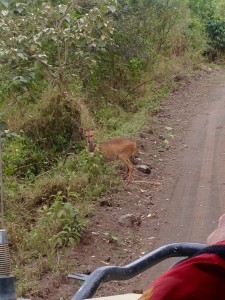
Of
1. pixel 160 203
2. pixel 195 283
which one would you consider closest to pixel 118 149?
pixel 160 203

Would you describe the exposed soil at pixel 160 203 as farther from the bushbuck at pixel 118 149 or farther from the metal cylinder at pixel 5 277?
the metal cylinder at pixel 5 277

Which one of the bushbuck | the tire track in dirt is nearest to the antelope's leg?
the bushbuck

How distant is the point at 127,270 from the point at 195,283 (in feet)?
3.57

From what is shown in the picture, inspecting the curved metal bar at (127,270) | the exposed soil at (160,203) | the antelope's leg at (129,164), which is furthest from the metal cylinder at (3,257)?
the antelope's leg at (129,164)

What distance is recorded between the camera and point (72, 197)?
26.7ft

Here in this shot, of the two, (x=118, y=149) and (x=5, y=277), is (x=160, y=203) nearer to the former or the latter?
(x=118, y=149)

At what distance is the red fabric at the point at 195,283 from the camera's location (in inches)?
44.9

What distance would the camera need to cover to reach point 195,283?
1146 millimetres

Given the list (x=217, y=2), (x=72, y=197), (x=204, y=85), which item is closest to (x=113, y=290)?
(x=72, y=197)

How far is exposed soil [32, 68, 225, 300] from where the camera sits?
636 centimetres

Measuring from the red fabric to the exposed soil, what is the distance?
4.49 m

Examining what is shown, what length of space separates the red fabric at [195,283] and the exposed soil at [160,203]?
14.7 feet

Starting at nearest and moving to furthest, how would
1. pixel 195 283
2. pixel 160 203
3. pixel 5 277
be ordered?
pixel 195 283, pixel 5 277, pixel 160 203

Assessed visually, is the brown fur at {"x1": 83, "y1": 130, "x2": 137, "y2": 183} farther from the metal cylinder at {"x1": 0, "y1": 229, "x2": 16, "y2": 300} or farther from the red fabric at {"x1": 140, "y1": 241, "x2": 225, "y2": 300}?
the red fabric at {"x1": 140, "y1": 241, "x2": 225, "y2": 300}
